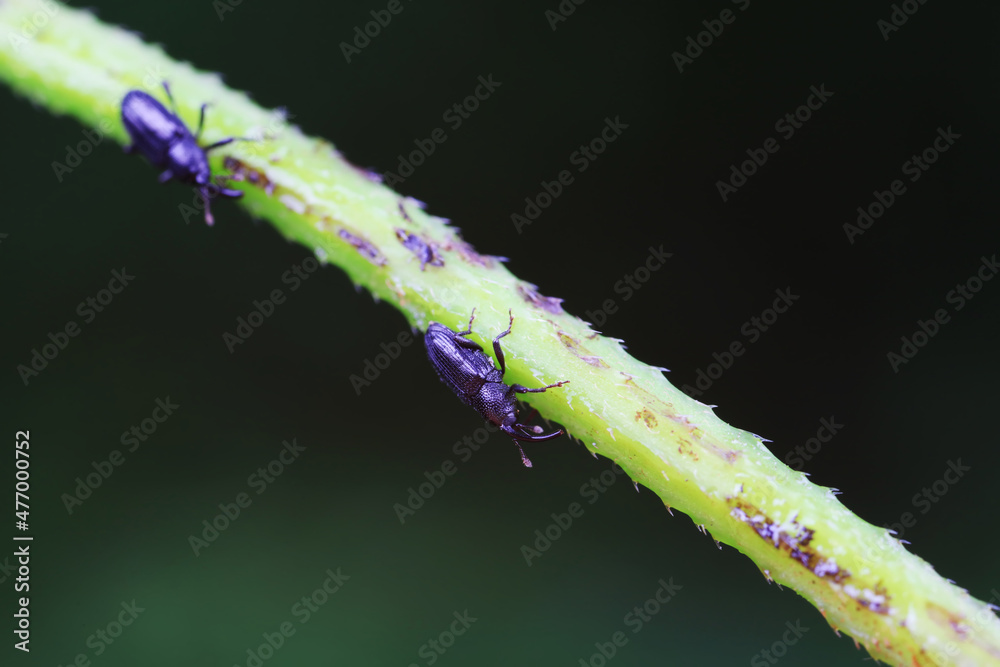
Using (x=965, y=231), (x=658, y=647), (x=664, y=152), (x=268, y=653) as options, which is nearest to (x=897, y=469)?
(x=965, y=231)

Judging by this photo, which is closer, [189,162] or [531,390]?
[531,390]

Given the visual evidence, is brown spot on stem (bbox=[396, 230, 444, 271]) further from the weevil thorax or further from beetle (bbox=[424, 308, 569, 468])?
the weevil thorax

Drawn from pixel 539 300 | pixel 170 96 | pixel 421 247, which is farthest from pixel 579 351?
pixel 170 96

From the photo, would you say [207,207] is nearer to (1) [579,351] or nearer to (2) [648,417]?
(1) [579,351]

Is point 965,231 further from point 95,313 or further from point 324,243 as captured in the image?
point 95,313

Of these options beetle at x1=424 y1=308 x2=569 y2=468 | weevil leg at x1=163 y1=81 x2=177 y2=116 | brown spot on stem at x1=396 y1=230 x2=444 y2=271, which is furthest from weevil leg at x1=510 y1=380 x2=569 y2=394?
weevil leg at x1=163 y1=81 x2=177 y2=116

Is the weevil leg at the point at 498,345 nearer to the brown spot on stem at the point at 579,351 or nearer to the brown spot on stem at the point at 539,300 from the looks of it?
the brown spot on stem at the point at 539,300
